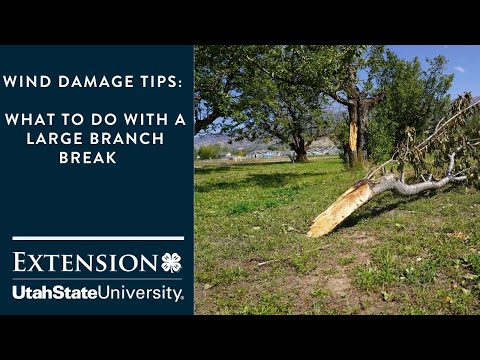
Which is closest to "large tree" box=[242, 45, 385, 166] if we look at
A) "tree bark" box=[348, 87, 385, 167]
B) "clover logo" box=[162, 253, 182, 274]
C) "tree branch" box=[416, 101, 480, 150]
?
"tree bark" box=[348, 87, 385, 167]

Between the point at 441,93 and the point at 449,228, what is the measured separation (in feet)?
66.4

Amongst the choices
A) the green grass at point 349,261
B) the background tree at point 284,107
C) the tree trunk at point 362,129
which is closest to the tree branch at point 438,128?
the green grass at point 349,261

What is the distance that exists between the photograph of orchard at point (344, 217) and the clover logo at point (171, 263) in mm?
497

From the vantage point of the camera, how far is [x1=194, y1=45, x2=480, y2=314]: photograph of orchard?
4832mm

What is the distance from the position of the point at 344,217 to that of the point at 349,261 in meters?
1.51

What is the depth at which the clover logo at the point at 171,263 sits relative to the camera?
4.80 meters

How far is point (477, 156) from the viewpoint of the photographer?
32.2 ft

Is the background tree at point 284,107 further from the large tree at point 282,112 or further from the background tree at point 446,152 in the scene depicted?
the background tree at point 446,152

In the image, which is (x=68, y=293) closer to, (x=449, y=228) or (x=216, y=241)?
(x=216, y=241)

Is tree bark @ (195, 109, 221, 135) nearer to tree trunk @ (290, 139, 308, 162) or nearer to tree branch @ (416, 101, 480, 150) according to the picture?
tree branch @ (416, 101, 480, 150)

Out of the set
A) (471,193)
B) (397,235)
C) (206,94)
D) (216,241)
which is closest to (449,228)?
(397,235)

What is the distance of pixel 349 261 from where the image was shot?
5.70 m

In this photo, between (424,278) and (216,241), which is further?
(216,241)

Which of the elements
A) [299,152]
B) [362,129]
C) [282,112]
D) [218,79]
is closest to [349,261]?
[218,79]
